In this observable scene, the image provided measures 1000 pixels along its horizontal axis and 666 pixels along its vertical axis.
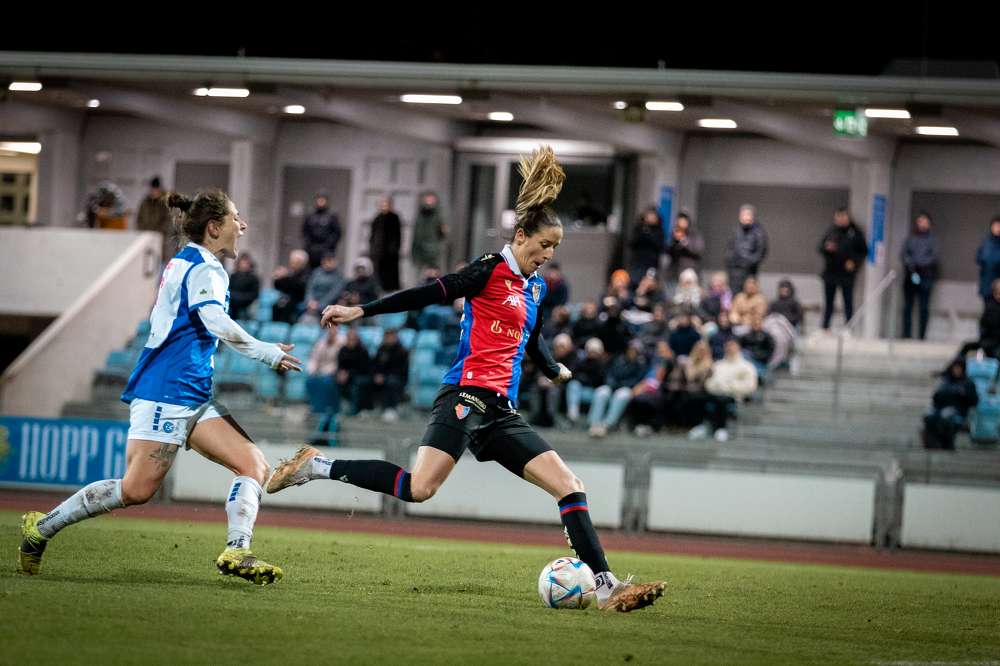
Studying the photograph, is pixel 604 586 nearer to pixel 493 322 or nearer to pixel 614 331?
pixel 493 322

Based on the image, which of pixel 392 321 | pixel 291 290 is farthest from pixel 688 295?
pixel 291 290

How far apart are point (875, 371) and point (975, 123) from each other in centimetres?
402

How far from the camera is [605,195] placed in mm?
25984

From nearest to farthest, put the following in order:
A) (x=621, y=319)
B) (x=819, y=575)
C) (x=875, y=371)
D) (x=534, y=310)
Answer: (x=534, y=310) < (x=819, y=575) < (x=621, y=319) < (x=875, y=371)

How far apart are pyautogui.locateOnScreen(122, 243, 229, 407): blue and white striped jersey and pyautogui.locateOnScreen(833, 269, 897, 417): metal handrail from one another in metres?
13.8

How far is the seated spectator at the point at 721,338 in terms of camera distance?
19641mm

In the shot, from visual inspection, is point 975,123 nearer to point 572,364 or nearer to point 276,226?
point 572,364

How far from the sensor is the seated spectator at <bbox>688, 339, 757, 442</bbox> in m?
18.6

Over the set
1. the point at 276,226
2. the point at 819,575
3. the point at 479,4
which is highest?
the point at 479,4

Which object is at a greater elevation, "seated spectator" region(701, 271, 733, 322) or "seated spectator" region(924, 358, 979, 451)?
"seated spectator" region(701, 271, 733, 322)

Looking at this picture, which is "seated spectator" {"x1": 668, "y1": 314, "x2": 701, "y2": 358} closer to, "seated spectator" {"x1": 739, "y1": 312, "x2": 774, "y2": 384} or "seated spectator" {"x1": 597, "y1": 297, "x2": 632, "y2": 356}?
"seated spectator" {"x1": 597, "y1": 297, "x2": 632, "y2": 356}

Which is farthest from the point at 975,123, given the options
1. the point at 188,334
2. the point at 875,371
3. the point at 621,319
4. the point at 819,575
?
the point at 188,334

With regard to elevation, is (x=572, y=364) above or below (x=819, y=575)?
above

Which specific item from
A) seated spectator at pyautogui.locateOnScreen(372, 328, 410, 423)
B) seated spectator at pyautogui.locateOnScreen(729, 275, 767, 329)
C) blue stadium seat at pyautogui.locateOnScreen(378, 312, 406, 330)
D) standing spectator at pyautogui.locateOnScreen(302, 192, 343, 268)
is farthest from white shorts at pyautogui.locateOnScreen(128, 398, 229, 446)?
standing spectator at pyautogui.locateOnScreen(302, 192, 343, 268)
